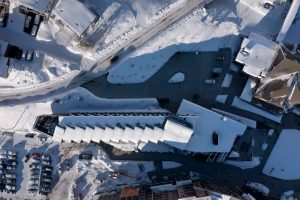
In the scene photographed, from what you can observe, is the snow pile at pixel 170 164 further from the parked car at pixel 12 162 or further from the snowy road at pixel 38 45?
the parked car at pixel 12 162

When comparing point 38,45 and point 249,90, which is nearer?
point 38,45

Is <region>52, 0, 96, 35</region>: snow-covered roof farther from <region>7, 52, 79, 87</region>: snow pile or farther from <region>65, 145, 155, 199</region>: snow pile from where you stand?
<region>65, 145, 155, 199</region>: snow pile

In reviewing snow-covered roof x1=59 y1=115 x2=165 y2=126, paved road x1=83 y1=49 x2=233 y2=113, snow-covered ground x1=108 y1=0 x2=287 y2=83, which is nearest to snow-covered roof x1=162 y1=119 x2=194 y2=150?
snow-covered roof x1=59 y1=115 x2=165 y2=126

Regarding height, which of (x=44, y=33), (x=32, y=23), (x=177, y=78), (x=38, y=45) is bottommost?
(x=38, y=45)

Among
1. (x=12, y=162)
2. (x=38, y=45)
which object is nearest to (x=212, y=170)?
(x=12, y=162)

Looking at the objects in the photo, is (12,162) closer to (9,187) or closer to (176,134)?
(9,187)

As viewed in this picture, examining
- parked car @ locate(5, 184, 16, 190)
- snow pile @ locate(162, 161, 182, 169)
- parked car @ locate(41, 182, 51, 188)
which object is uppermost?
snow pile @ locate(162, 161, 182, 169)

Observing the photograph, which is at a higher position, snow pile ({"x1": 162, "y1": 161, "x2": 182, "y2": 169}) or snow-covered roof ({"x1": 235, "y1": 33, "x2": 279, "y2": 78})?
snow-covered roof ({"x1": 235, "y1": 33, "x2": 279, "y2": 78})
